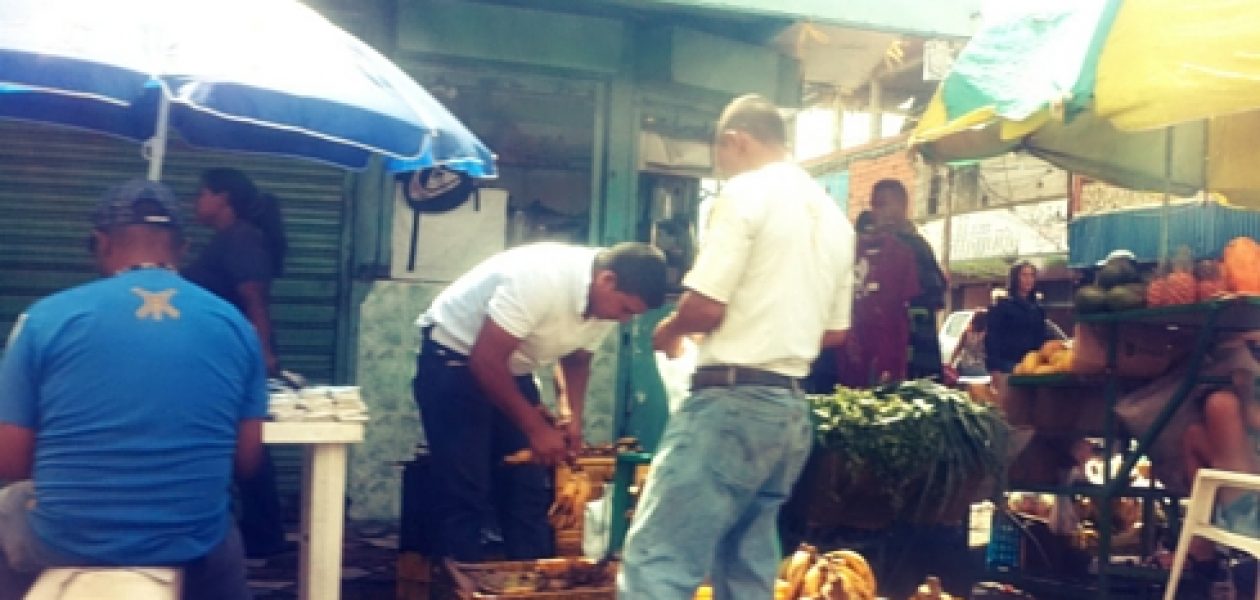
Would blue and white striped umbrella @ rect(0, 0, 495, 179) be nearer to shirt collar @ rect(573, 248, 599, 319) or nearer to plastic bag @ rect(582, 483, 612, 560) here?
shirt collar @ rect(573, 248, 599, 319)

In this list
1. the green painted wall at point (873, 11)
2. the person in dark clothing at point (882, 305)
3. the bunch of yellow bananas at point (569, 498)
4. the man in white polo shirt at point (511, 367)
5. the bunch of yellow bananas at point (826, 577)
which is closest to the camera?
the bunch of yellow bananas at point (826, 577)

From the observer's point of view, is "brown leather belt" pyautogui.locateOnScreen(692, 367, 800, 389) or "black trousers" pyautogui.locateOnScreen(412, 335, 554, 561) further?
"black trousers" pyautogui.locateOnScreen(412, 335, 554, 561)

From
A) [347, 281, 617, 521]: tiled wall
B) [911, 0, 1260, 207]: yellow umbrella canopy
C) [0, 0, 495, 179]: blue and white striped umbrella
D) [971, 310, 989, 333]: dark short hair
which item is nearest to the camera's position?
[0, 0, 495, 179]: blue and white striped umbrella

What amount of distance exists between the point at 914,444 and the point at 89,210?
4.84m

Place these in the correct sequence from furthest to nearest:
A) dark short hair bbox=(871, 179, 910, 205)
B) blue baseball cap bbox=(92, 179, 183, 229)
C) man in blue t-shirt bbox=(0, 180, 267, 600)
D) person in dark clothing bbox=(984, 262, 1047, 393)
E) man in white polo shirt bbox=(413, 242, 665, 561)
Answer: person in dark clothing bbox=(984, 262, 1047, 393) → dark short hair bbox=(871, 179, 910, 205) → man in white polo shirt bbox=(413, 242, 665, 561) → blue baseball cap bbox=(92, 179, 183, 229) → man in blue t-shirt bbox=(0, 180, 267, 600)

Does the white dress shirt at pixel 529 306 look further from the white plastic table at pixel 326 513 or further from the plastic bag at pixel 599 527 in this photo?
the white plastic table at pixel 326 513

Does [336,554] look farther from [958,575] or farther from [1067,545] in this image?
[1067,545]

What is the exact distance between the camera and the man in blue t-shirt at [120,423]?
2.94 m

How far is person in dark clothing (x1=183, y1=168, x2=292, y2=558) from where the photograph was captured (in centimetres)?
572

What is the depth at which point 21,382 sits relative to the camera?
116 inches

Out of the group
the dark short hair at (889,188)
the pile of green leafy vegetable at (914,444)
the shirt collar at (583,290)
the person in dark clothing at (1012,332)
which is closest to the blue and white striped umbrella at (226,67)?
the shirt collar at (583,290)

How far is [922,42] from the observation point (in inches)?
332

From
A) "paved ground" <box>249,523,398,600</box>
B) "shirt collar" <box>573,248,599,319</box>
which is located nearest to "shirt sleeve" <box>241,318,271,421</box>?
"shirt collar" <box>573,248,599,319</box>

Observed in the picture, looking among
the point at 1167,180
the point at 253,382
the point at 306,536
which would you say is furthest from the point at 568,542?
the point at 1167,180
